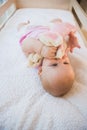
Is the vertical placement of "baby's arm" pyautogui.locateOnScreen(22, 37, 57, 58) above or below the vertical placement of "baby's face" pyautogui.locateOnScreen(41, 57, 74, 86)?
above

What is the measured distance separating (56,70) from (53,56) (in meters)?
0.11

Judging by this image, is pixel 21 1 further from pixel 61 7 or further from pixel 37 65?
pixel 37 65

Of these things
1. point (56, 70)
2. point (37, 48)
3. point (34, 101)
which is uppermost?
point (37, 48)

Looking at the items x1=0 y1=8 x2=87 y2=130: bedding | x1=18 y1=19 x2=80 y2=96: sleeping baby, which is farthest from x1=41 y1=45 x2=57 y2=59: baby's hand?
x1=0 y1=8 x2=87 y2=130: bedding

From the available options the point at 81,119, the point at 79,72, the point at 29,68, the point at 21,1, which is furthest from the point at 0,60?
the point at 21,1

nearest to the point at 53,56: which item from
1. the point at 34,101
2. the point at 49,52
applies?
the point at 49,52

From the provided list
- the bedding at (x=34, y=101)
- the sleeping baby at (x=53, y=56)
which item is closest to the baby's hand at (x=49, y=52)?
the sleeping baby at (x=53, y=56)

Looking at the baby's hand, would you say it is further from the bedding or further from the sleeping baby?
the bedding

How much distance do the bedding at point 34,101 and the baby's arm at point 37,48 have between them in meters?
0.09

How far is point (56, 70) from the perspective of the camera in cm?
69

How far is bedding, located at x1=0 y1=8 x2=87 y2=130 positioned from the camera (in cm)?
61

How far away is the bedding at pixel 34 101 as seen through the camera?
610mm

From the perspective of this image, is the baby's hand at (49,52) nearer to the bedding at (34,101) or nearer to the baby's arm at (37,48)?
the baby's arm at (37,48)

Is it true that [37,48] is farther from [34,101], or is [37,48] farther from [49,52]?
[34,101]
